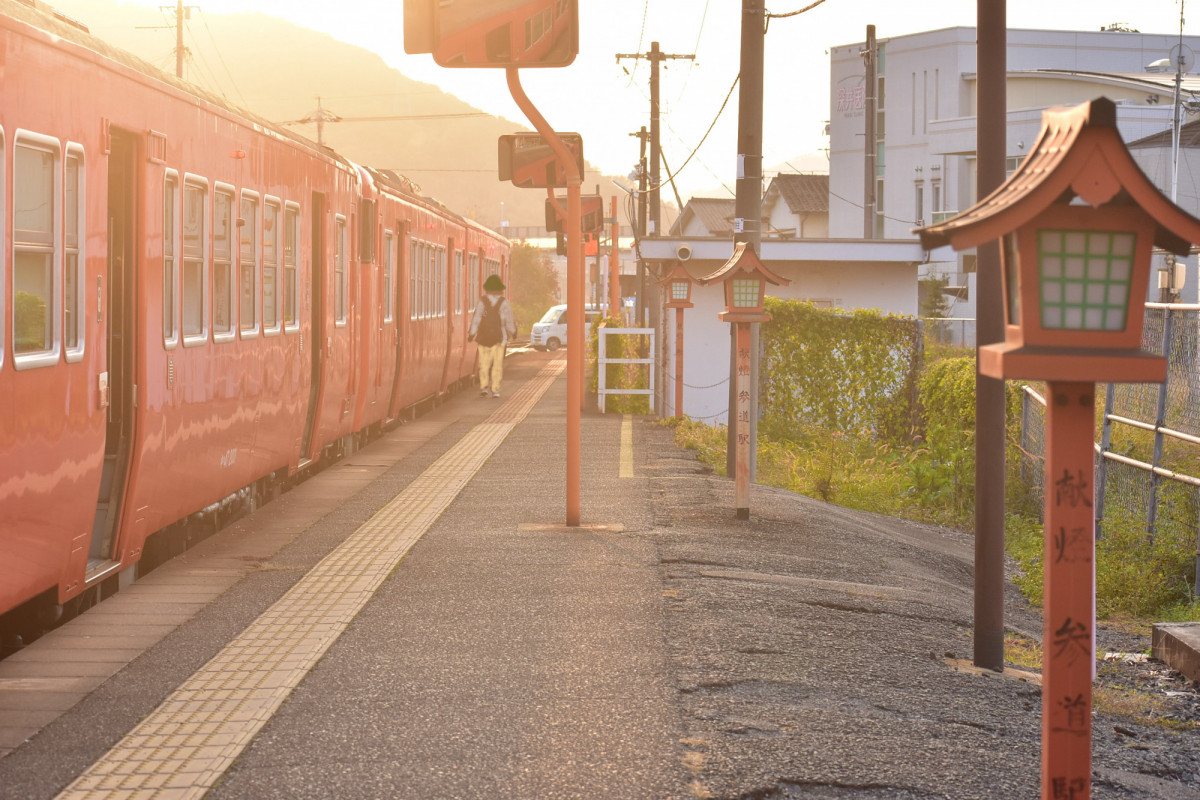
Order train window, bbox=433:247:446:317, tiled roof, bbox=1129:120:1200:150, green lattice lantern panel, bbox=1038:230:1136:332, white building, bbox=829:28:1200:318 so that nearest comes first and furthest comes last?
green lattice lantern panel, bbox=1038:230:1136:332
train window, bbox=433:247:446:317
tiled roof, bbox=1129:120:1200:150
white building, bbox=829:28:1200:318

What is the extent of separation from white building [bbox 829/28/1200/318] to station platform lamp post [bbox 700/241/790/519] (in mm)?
35991

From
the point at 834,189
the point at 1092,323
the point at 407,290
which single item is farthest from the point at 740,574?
the point at 834,189

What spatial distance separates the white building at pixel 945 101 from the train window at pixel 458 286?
25573 mm

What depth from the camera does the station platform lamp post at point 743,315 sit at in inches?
375

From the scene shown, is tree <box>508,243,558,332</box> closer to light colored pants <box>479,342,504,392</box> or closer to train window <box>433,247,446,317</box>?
light colored pants <box>479,342,504,392</box>

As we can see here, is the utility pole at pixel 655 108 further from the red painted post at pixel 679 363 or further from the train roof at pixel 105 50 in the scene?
the train roof at pixel 105 50

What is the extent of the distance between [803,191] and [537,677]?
61.1m

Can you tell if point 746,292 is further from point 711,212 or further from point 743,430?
point 711,212

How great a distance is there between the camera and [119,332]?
23.0ft

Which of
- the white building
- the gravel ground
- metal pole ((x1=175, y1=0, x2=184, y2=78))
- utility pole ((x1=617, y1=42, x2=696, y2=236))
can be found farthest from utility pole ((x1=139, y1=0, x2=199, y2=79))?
the gravel ground

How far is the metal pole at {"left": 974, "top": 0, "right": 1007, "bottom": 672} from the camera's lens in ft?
20.1

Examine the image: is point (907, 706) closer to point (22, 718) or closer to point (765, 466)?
point (22, 718)

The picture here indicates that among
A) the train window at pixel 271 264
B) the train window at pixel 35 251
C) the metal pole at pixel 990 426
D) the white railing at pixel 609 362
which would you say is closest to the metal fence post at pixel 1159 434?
the metal pole at pixel 990 426

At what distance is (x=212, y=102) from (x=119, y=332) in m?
1.90
